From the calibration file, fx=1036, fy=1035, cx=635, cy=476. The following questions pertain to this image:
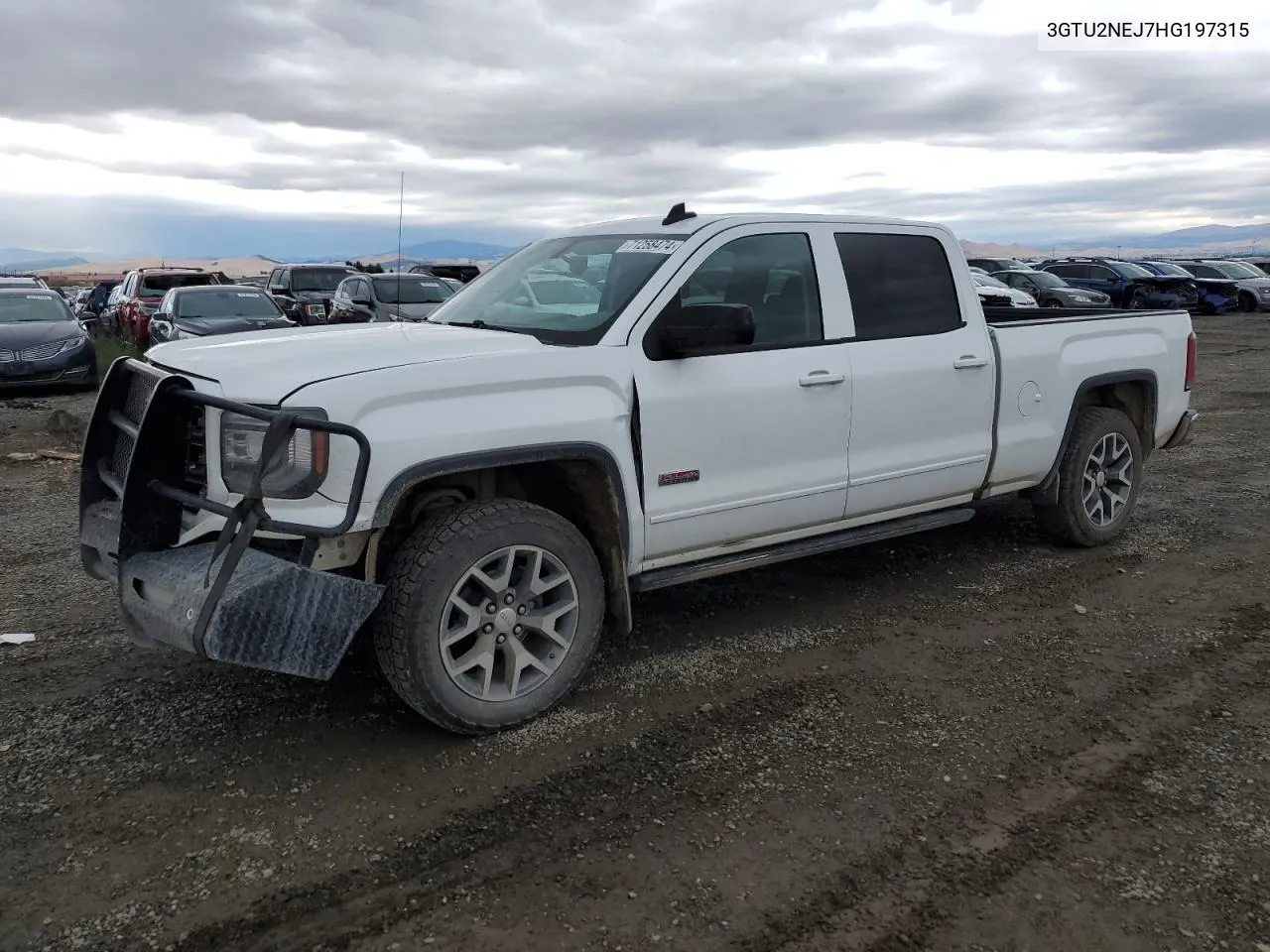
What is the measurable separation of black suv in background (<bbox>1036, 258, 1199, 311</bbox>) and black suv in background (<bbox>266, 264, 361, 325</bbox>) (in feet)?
61.6

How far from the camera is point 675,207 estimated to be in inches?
188

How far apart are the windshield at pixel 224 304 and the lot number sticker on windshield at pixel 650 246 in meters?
12.0

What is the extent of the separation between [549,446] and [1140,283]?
89.4 ft

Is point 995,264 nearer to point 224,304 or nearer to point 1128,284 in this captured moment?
point 1128,284

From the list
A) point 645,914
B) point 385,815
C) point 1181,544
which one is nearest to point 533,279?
point 385,815

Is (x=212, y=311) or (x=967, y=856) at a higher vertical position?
(x=212, y=311)

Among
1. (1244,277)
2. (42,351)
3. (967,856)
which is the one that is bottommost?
(967,856)

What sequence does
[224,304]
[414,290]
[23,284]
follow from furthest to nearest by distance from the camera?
[23,284]
[414,290]
[224,304]

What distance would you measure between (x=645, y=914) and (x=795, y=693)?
5.14 feet

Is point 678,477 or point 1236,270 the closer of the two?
point 678,477

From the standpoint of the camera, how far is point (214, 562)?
339 cm

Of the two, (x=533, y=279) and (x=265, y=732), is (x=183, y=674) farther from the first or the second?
(x=533, y=279)

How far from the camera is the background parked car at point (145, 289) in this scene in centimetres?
1898

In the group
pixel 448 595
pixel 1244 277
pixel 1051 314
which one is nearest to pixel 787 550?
pixel 448 595
